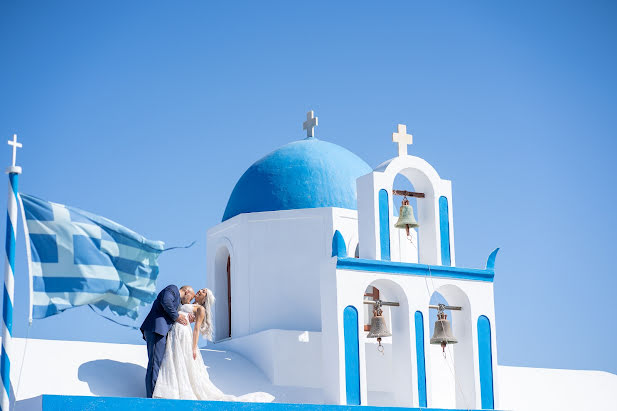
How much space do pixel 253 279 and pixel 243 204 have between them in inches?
48.6

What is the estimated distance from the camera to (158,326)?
38.1ft

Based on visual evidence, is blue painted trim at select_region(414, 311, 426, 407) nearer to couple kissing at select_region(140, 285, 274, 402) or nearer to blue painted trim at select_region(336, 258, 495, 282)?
blue painted trim at select_region(336, 258, 495, 282)

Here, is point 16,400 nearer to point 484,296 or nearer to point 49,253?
point 49,253

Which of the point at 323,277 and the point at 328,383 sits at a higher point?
the point at 323,277

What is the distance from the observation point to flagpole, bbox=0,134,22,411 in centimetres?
940

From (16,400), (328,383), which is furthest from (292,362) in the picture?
(16,400)

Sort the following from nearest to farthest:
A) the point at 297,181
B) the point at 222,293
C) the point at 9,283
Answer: the point at 9,283 < the point at 297,181 < the point at 222,293

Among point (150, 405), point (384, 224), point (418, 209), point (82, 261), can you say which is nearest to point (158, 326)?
point (150, 405)

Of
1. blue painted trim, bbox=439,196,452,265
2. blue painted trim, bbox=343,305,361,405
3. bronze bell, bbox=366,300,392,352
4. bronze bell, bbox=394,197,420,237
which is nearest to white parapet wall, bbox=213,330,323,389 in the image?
bronze bell, bbox=366,300,392,352

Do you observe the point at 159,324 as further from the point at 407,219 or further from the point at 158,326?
the point at 407,219

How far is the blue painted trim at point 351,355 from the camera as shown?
12.4 meters

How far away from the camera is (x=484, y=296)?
541 inches

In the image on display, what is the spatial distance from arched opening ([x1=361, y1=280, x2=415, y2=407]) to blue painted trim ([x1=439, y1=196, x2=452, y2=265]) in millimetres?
913

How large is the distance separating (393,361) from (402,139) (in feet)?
9.94
